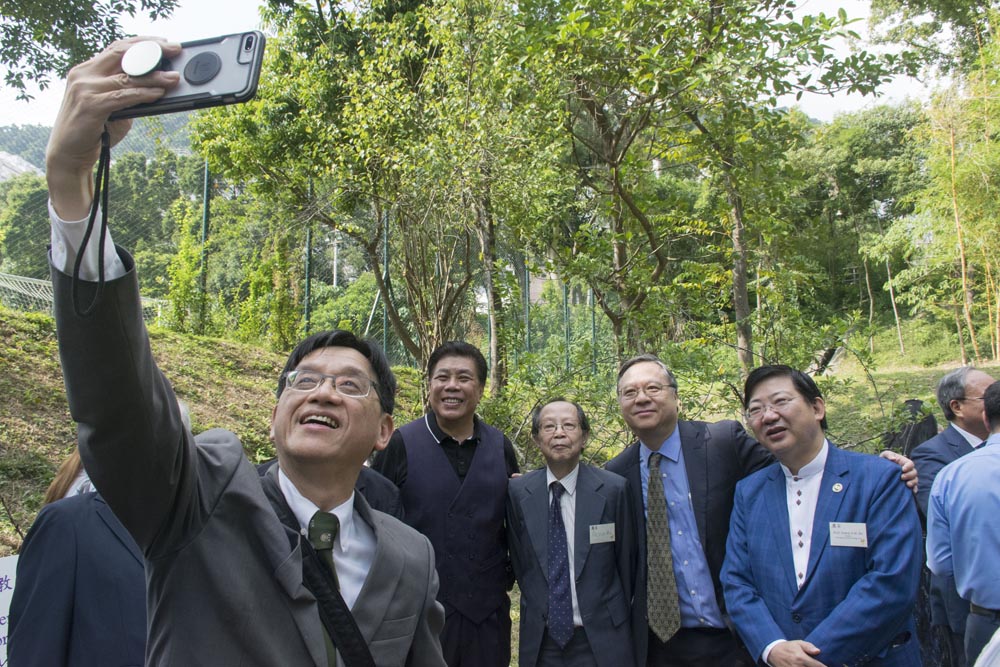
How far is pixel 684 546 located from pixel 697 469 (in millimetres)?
331

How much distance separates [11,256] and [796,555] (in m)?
11.3

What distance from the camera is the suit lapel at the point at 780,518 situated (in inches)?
103

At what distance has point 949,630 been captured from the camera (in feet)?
11.7

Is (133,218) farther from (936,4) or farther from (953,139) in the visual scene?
(936,4)

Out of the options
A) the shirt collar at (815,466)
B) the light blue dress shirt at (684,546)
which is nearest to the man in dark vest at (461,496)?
the light blue dress shirt at (684,546)

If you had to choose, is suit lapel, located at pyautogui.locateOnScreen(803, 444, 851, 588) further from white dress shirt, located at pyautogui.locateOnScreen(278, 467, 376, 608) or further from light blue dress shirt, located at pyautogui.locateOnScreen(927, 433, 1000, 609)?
white dress shirt, located at pyautogui.locateOnScreen(278, 467, 376, 608)

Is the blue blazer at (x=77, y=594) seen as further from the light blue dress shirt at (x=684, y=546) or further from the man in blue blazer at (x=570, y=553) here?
the light blue dress shirt at (x=684, y=546)

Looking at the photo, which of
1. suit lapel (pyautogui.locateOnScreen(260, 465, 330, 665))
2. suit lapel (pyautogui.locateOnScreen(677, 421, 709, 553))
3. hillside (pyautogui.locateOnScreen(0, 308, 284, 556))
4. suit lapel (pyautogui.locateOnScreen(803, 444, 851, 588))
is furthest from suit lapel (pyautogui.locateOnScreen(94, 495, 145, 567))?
hillside (pyautogui.locateOnScreen(0, 308, 284, 556))

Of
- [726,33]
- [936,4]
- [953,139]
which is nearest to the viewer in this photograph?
[726,33]

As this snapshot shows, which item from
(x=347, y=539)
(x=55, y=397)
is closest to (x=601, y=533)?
(x=347, y=539)

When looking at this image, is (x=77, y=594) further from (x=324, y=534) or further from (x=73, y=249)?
(x=73, y=249)

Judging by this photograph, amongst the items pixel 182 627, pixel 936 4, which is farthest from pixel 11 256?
pixel 936 4

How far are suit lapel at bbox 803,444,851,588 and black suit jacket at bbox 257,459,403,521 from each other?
1612 mm

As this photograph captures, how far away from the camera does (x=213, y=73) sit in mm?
1116
